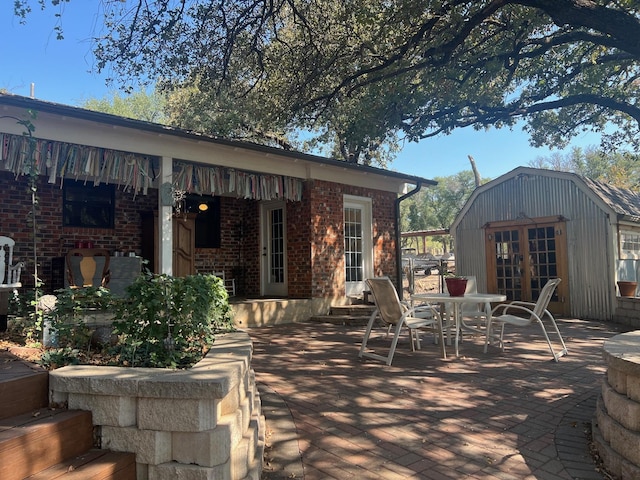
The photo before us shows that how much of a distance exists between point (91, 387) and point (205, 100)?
12506mm

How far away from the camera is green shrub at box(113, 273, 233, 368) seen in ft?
8.38

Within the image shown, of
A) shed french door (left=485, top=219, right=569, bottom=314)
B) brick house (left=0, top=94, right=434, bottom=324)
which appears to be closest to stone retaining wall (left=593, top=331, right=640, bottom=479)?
brick house (left=0, top=94, right=434, bottom=324)

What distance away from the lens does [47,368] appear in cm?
231

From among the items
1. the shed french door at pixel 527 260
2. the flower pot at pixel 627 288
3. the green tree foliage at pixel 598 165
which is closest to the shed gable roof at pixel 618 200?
the shed french door at pixel 527 260

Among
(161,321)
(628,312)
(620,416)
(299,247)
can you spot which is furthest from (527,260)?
(161,321)

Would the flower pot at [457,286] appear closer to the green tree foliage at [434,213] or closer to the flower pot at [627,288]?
→ the flower pot at [627,288]

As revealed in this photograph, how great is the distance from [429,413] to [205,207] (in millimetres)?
7315

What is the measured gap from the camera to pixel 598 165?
110ft

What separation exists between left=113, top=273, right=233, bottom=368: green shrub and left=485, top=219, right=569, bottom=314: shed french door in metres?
9.58

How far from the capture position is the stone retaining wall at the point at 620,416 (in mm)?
2359

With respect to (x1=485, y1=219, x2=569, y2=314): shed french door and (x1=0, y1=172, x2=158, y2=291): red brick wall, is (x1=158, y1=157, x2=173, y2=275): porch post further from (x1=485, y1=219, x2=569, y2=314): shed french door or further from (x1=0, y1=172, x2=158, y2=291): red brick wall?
(x1=485, y1=219, x2=569, y2=314): shed french door

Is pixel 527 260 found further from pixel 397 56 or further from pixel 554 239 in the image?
pixel 397 56

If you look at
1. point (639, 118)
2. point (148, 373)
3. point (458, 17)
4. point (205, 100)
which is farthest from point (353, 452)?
point (205, 100)

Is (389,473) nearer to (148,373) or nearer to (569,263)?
(148,373)
